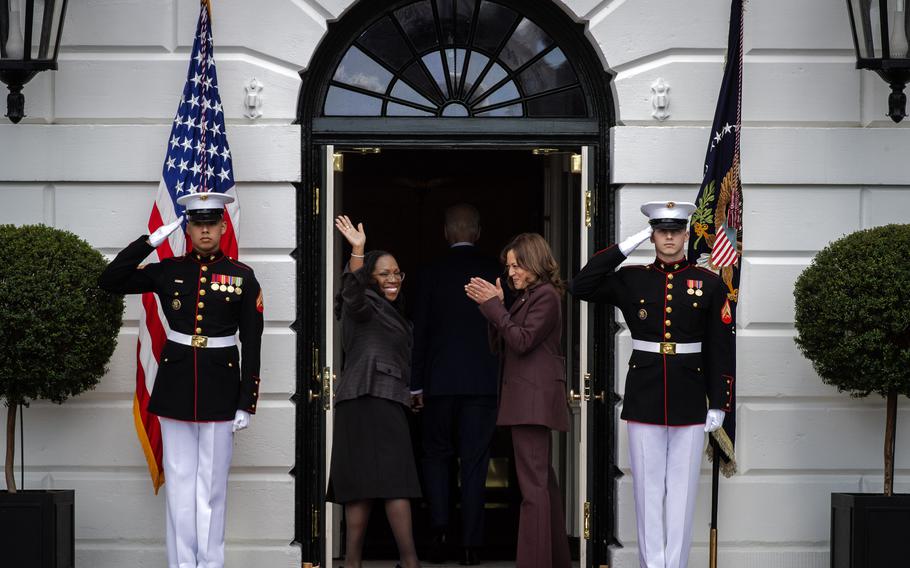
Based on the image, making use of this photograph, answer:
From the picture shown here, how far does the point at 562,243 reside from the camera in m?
9.04

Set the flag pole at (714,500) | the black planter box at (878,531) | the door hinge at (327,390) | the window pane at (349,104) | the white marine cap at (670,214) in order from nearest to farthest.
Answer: the white marine cap at (670,214) → the black planter box at (878,531) → the flag pole at (714,500) → the door hinge at (327,390) → the window pane at (349,104)

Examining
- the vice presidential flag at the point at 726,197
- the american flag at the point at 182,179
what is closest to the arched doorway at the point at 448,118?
the american flag at the point at 182,179

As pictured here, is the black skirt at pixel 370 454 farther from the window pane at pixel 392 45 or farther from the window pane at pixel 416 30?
the window pane at pixel 416 30

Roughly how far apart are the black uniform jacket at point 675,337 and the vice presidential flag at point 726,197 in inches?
15.6

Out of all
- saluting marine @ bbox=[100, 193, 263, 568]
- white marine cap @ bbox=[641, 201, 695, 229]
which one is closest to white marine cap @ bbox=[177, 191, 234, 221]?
saluting marine @ bbox=[100, 193, 263, 568]

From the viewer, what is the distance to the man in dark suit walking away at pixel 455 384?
8.38 m

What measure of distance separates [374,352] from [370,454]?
52 cm

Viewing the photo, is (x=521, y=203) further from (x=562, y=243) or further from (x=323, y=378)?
(x=323, y=378)

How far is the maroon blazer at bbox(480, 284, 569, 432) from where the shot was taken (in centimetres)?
755

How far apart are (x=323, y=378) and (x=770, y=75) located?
9.38 feet

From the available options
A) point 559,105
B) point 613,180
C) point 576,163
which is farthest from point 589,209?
point 559,105

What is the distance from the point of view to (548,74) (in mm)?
8203

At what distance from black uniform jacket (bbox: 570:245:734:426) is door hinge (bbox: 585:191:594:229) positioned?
2.69 ft

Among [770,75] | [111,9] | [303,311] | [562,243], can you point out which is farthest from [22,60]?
[770,75]
